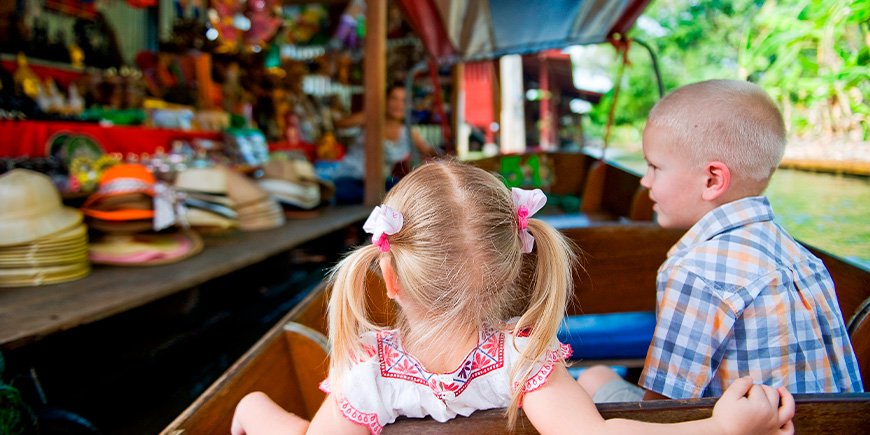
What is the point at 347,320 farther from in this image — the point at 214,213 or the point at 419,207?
the point at 214,213

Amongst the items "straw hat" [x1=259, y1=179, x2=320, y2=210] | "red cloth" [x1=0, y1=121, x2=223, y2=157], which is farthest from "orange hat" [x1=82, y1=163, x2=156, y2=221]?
"straw hat" [x1=259, y1=179, x2=320, y2=210]

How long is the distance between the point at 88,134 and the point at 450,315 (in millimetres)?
3702

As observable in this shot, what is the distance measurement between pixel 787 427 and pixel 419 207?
2.14 feet

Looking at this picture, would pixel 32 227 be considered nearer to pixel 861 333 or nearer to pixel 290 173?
pixel 290 173

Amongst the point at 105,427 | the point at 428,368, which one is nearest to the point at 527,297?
the point at 428,368

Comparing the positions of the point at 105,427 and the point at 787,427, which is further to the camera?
the point at 105,427

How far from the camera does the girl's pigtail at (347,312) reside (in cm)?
100

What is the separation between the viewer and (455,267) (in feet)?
3.21

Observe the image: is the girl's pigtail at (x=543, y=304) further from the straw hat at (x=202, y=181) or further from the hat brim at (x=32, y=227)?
the straw hat at (x=202, y=181)

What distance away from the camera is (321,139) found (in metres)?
→ 7.64

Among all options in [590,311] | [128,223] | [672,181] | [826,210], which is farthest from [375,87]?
[672,181]

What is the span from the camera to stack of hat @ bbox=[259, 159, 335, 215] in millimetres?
4051

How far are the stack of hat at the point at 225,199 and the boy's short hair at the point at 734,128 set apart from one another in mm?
2494

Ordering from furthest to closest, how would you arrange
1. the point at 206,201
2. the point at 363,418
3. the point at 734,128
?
the point at 206,201 → the point at 734,128 → the point at 363,418
